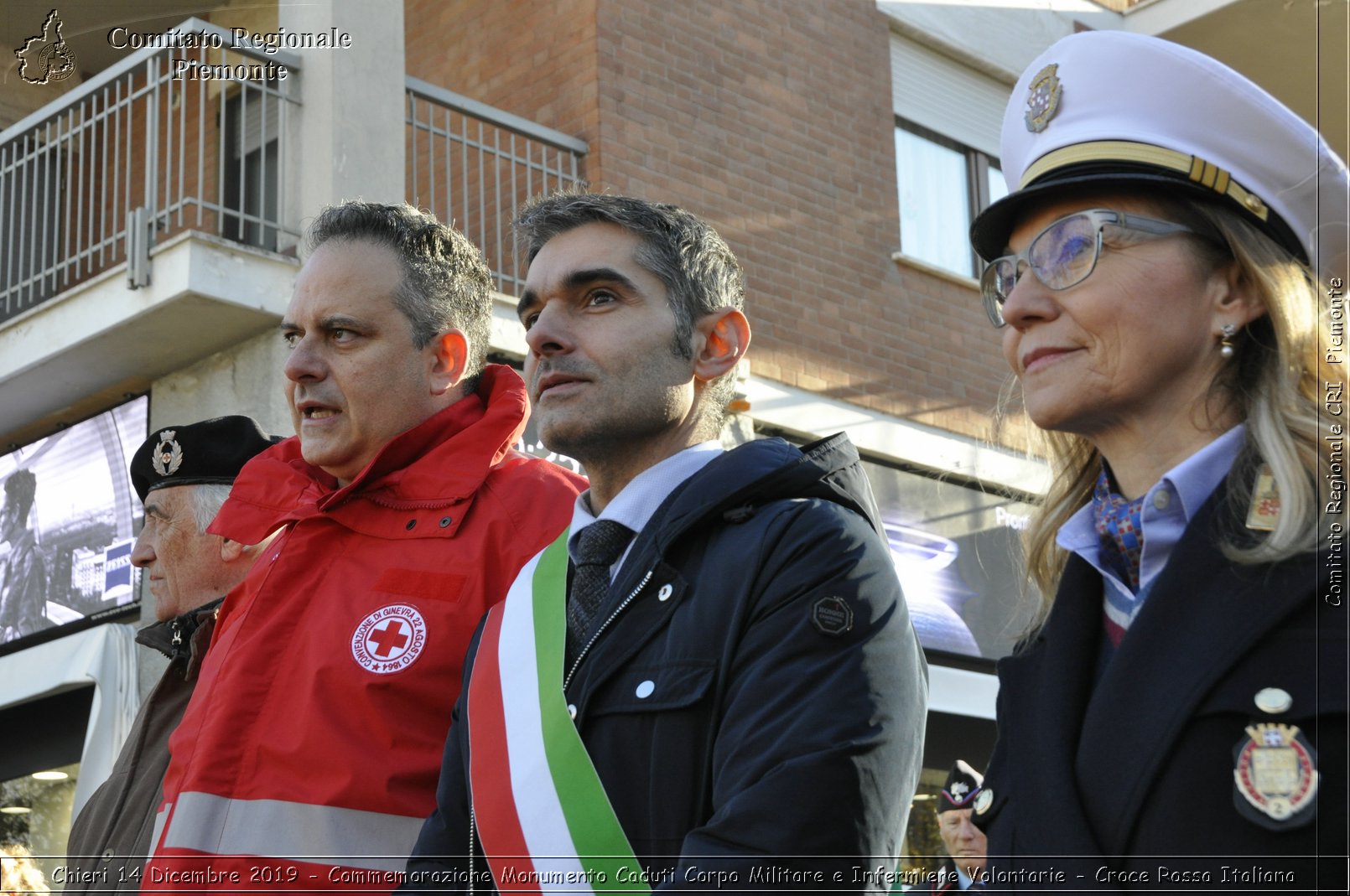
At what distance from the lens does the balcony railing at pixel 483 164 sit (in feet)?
33.3

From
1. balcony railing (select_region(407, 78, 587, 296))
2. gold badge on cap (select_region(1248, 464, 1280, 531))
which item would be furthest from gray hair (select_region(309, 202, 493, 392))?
balcony railing (select_region(407, 78, 587, 296))

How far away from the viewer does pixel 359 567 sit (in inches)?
143

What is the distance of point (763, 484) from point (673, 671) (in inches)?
15.2

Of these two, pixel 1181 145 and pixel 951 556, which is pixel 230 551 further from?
pixel 951 556

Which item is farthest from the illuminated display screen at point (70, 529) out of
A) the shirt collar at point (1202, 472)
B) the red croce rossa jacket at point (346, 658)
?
the shirt collar at point (1202, 472)

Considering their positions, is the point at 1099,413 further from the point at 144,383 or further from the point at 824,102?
the point at 824,102

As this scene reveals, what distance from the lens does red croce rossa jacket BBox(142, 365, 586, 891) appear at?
327 centimetres

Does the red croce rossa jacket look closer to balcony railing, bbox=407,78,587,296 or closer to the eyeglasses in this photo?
the eyeglasses

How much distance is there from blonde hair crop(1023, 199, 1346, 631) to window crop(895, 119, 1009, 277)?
10.6 metres

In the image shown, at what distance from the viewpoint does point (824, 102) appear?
12.4 metres

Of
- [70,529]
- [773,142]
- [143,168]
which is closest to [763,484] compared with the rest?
[70,529]

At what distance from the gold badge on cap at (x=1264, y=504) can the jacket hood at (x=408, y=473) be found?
1958 mm

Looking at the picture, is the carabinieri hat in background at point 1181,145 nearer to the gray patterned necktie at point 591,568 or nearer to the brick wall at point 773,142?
the gray patterned necktie at point 591,568

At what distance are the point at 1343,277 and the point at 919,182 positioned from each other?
1101cm
